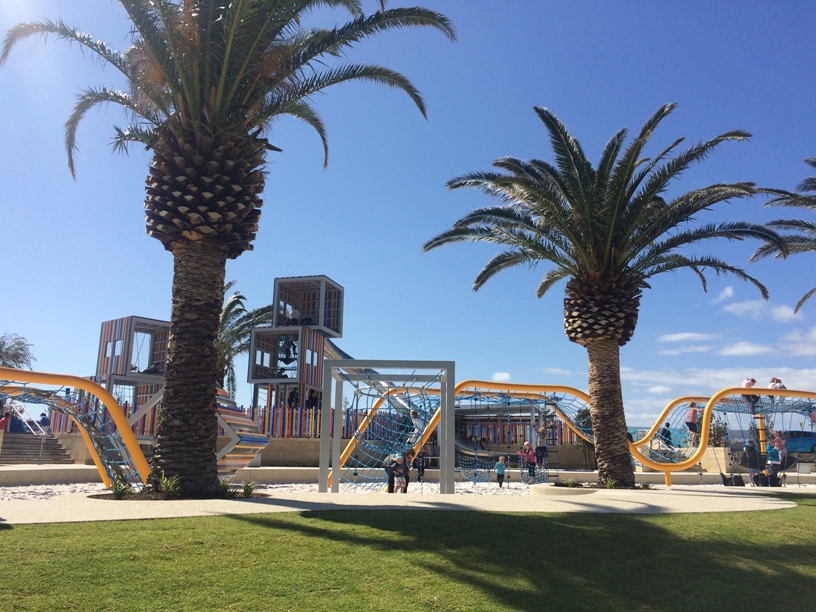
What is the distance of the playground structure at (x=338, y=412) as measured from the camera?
12.9 meters

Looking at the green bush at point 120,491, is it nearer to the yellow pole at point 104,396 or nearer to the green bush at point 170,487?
the yellow pole at point 104,396

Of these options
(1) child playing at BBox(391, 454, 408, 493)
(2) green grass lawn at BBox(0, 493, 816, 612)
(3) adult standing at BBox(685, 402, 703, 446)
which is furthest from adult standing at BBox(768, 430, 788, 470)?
(2) green grass lawn at BBox(0, 493, 816, 612)

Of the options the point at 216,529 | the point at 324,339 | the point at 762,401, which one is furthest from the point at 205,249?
the point at 324,339

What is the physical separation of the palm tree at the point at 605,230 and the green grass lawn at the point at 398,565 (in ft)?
22.0

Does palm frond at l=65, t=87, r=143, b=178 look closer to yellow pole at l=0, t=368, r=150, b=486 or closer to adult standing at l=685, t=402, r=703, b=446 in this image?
yellow pole at l=0, t=368, r=150, b=486

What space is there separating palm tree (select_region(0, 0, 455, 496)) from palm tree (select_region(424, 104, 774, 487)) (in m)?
4.97

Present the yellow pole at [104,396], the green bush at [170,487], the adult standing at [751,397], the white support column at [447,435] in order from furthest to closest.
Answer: the adult standing at [751,397]
the white support column at [447,435]
the yellow pole at [104,396]
the green bush at [170,487]

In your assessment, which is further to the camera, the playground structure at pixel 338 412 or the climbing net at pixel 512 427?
the climbing net at pixel 512 427

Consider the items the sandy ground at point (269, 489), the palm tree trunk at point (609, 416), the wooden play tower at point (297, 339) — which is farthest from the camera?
the wooden play tower at point (297, 339)

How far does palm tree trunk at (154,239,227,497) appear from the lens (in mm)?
10656

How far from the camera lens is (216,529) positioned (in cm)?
722

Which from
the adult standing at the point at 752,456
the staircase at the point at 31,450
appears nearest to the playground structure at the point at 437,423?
the adult standing at the point at 752,456

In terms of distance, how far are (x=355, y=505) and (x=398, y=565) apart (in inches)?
126

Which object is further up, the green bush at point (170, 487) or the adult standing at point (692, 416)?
the adult standing at point (692, 416)
